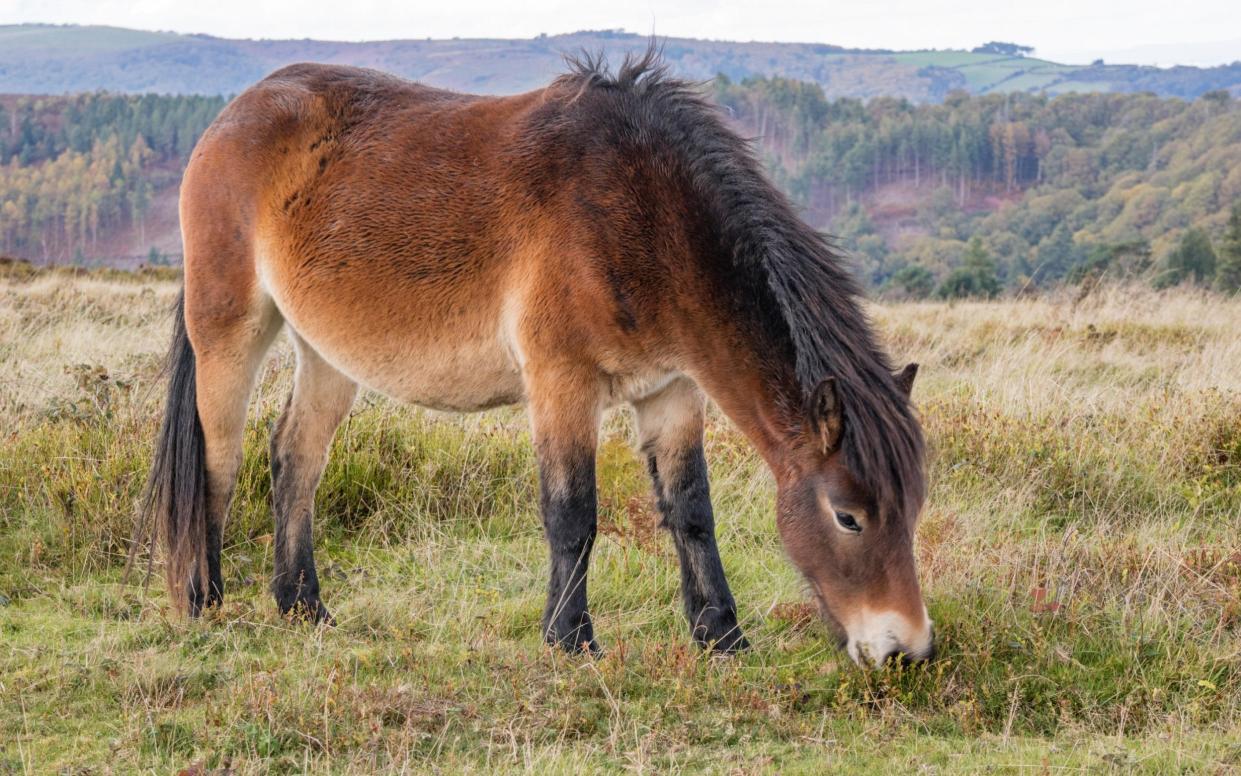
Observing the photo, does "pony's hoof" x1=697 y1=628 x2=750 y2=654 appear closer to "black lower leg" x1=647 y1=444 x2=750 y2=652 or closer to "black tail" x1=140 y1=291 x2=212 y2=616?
"black lower leg" x1=647 y1=444 x2=750 y2=652

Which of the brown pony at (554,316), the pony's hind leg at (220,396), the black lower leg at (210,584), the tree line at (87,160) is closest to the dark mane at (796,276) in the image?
Result: the brown pony at (554,316)

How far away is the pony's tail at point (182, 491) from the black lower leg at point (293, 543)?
33 cm

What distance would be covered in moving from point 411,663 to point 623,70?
8.26 ft

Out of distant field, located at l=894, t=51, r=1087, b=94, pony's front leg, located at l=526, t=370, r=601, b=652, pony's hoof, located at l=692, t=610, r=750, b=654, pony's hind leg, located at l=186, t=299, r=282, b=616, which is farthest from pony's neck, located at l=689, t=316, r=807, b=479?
distant field, located at l=894, t=51, r=1087, b=94

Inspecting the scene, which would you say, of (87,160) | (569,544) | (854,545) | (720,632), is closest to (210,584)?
(569,544)

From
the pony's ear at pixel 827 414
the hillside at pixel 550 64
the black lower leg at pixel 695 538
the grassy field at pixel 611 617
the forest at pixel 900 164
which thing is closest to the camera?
the grassy field at pixel 611 617

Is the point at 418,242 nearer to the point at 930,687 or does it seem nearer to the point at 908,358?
the point at 930,687

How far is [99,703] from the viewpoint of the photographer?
385 cm

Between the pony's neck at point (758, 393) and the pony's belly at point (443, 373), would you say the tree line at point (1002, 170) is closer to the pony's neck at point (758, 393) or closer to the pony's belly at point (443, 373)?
the pony's belly at point (443, 373)

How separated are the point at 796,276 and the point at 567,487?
120 centimetres

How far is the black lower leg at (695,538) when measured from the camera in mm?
4574

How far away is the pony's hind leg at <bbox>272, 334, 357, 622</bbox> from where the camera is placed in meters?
5.17

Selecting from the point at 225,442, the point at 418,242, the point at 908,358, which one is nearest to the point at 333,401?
the point at 225,442

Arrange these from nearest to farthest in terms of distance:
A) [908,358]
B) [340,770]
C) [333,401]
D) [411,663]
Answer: [340,770], [411,663], [333,401], [908,358]
